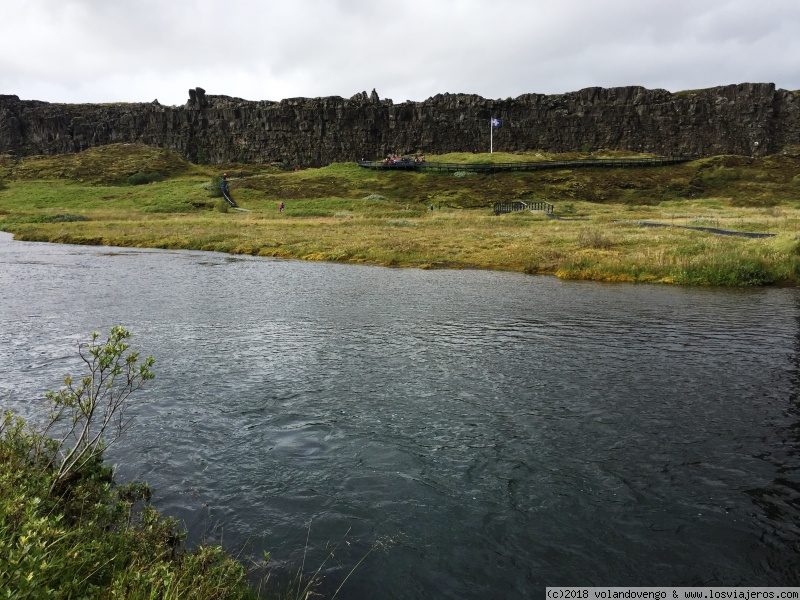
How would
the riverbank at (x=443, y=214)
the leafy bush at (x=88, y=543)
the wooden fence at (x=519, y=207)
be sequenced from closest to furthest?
the leafy bush at (x=88, y=543) < the riverbank at (x=443, y=214) < the wooden fence at (x=519, y=207)

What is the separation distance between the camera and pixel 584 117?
152 meters

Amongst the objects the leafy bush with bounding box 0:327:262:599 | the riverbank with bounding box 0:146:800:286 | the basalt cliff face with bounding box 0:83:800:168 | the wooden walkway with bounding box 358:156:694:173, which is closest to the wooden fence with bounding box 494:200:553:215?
the riverbank with bounding box 0:146:800:286

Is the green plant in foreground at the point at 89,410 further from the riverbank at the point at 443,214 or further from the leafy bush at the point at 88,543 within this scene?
the riverbank at the point at 443,214

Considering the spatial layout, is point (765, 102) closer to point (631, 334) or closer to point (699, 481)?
point (631, 334)

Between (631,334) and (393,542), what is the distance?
1414cm

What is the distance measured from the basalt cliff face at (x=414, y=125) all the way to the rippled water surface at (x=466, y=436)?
463 ft

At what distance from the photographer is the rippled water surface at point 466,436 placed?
742cm

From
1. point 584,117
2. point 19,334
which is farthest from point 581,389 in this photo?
point 584,117

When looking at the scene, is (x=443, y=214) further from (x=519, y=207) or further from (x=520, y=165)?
(x=520, y=165)

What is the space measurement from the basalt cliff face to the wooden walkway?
92.5 ft

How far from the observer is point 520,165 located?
12050 centimetres

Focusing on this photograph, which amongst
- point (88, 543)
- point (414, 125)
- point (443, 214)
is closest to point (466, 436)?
point (88, 543)

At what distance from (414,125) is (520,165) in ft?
154

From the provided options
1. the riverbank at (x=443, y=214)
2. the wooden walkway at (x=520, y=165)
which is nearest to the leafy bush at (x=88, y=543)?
the riverbank at (x=443, y=214)
